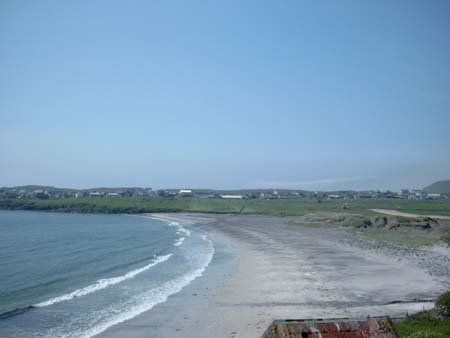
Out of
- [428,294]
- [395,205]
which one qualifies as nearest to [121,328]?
[428,294]

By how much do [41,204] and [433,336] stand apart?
141m

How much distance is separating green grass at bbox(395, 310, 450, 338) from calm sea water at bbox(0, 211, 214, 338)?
11275 millimetres

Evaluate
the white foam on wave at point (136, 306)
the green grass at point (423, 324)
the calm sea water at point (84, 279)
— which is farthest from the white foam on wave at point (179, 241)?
the green grass at point (423, 324)

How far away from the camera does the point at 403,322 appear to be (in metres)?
15.2

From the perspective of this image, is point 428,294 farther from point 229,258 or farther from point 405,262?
point 229,258

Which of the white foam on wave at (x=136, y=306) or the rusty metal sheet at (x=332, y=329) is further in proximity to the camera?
the white foam on wave at (x=136, y=306)

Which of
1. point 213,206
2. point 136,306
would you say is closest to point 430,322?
point 136,306

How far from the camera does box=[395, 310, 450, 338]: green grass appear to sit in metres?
13.5

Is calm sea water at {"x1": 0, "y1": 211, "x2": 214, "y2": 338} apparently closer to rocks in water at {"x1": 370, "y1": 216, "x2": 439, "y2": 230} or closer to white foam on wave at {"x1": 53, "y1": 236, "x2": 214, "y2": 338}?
white foam on wave at {"x1": 53, "y1": 236, "x2": 214, "y2": 338}

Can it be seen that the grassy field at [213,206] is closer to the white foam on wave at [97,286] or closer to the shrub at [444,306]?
the white foam on wave at [97,286]

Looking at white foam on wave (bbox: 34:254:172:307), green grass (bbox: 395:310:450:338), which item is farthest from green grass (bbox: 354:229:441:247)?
green grass (bbox: 395:310:450:338)

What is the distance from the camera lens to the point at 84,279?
29703mm

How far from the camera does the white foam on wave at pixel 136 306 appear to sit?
17.8m

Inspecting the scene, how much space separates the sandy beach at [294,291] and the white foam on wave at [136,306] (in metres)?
0.53
